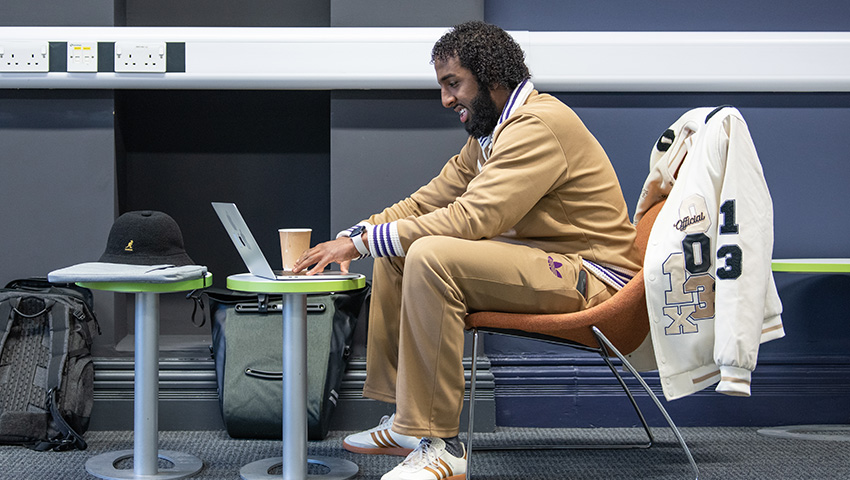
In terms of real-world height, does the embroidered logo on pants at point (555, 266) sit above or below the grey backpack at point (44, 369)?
above

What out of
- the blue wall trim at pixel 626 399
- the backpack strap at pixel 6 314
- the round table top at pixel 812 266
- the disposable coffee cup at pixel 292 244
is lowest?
the blue wall trim at pixel 626 399

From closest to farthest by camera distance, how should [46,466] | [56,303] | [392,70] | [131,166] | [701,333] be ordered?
1. [701,333]
2. [46,466]
3. [56,303]
4. [392,70]
5. [131,166]

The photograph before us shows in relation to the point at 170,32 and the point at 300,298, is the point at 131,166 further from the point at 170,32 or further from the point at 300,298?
the point at 300,298

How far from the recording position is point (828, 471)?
1964mm

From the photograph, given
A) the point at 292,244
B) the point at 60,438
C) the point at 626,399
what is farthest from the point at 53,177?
the point at 626,399

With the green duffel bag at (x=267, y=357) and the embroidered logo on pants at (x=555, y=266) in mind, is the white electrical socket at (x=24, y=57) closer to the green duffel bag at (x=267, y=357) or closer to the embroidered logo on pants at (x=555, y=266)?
the green duffel bag at (x=267, y=357)

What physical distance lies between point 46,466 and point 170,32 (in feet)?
4.23

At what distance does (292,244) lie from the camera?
1807mm

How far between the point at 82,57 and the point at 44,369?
930 millimetres

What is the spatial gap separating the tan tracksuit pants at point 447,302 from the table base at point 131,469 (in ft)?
1.94

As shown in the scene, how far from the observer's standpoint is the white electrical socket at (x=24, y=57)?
235 centimetres

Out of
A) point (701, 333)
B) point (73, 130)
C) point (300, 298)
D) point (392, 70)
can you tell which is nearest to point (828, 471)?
point (701, 333)

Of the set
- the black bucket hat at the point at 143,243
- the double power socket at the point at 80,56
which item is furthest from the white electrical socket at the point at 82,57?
the black bucket hat at the point at 143,243

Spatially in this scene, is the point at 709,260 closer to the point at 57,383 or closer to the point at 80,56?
the point at 57,383
